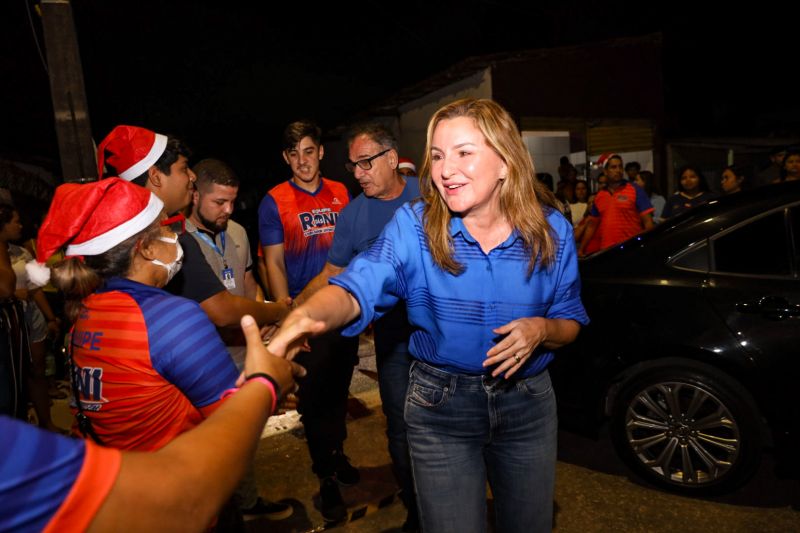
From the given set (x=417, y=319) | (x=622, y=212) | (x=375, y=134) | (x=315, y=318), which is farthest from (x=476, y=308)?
(x=622, y=212)

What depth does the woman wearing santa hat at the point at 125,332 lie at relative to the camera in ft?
5.66

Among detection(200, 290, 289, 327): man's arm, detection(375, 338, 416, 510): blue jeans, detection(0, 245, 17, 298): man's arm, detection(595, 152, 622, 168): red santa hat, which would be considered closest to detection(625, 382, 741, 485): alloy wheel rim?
detection(375, 338, 416, 510): blue jeans

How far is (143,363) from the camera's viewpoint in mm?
1725

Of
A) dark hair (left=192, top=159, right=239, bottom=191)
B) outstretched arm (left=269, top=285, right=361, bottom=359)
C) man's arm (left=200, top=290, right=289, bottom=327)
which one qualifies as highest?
dark hair (left=192, top=159, right=239, bottom=191)

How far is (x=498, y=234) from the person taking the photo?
2.06 m

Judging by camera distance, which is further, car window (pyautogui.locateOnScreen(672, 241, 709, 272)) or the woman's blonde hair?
car window (pyautogui.locateOnScreen(672, 241, 709, 272))

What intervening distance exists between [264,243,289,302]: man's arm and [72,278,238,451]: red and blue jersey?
2354mm

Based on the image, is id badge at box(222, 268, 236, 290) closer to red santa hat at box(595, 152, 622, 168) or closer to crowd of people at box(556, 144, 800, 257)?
crowd of people at box(556, 144, 800, 257)

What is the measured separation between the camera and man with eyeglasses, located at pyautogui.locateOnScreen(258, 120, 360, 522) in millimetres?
3705

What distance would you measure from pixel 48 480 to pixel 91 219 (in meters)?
1.19

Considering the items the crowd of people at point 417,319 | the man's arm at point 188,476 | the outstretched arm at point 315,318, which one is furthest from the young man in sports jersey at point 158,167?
the man's arm at point 188,476

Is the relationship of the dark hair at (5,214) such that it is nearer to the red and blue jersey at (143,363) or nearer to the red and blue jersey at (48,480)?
the red and blue jersey at (143,363)

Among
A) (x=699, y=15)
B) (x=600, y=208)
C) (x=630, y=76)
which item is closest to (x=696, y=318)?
(x=600, y=208)

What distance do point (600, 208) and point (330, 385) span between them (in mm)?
5380
